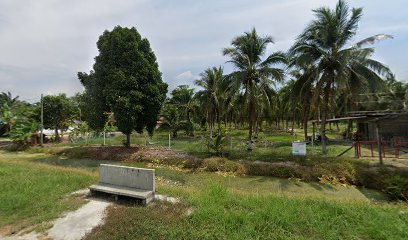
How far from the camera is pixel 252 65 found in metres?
17.2

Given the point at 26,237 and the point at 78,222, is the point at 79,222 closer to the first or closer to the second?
the point at 78,222

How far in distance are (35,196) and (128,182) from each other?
103 inches

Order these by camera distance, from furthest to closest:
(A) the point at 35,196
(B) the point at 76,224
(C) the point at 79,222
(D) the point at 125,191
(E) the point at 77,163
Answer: (E) the point at 77,163
(A) the point at 35,196
(D) the point at 125,191
(C) the point at 79,222
(B) the point at 76,224

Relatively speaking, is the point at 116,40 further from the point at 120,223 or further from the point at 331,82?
the point at 120,223

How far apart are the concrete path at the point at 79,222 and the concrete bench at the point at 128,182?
0.55 meters

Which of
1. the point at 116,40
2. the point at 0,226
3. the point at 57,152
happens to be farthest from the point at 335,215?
the point at 57,152

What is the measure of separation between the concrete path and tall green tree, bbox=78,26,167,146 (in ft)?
39.5

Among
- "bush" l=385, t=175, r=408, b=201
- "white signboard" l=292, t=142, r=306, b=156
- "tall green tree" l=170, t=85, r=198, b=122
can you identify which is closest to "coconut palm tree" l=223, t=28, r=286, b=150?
"white signboard" l=292, t=142, r=306, b=156

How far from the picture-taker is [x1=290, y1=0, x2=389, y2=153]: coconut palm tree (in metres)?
14.7

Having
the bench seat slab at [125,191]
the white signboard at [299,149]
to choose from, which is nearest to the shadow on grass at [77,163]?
the bench seat slab at [125,191]

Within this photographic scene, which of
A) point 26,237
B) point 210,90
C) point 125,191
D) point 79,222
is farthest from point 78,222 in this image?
point 210,90

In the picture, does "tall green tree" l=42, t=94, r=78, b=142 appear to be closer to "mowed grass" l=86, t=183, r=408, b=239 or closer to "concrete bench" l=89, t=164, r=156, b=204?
"concrete bench" l=89, t=164, r=156, b=204

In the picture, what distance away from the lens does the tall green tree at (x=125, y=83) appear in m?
18.2

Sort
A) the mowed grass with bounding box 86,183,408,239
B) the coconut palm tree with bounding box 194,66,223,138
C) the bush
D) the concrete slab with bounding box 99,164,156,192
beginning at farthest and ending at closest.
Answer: the coconut palm tree with bounding box 194,66,223,138
the bush
the concrete slab with bounding box 99,164,156,192
the mowed grass with bounding box 86,183,408,239
